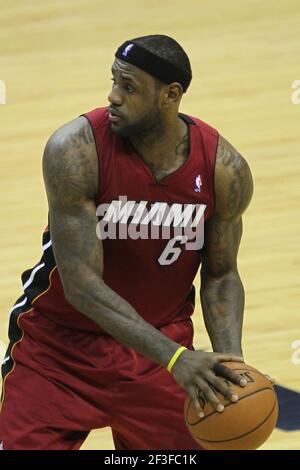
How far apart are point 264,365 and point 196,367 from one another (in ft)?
8.78

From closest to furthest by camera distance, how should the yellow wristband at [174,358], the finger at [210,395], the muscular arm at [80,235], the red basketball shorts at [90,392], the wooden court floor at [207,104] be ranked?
the finger at [210,395], the yellow wristband at [174,358], the muscular arm at [80,235], the red basketball shorts at [90,392], the wooden court floor at [207,104]

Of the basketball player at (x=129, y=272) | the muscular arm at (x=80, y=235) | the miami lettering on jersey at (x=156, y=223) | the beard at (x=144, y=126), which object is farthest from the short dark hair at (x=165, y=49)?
the miami lettering on jersey at (x=156, y=223)

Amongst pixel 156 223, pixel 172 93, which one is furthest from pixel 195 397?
pixel 172 93

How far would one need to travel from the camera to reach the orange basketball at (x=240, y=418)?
17.4ft

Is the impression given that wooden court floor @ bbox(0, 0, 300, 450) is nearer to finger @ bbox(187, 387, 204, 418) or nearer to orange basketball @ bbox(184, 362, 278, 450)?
orange basketball @ bbox(184, 362, 278, 450)

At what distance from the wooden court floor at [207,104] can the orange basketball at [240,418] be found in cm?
168

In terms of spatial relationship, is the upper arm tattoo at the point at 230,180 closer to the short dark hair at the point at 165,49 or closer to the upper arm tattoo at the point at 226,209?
the upper arm tattoo at the point at 226,209

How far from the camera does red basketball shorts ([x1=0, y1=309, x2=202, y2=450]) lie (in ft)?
19.0

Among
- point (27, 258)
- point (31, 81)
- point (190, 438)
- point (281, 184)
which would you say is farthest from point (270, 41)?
point (190, 438)

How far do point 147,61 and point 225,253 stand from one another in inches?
36.2

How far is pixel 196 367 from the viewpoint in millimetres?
5289

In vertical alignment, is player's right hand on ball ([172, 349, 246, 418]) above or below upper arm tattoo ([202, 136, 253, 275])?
below

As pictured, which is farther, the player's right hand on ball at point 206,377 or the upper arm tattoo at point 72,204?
the upper arm tattoo at point 72,204

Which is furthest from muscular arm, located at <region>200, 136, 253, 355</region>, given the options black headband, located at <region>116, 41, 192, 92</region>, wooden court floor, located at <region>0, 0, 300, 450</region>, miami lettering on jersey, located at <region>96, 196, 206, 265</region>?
wooden court floor, located at <region>0, 0, 300, 450</region>
